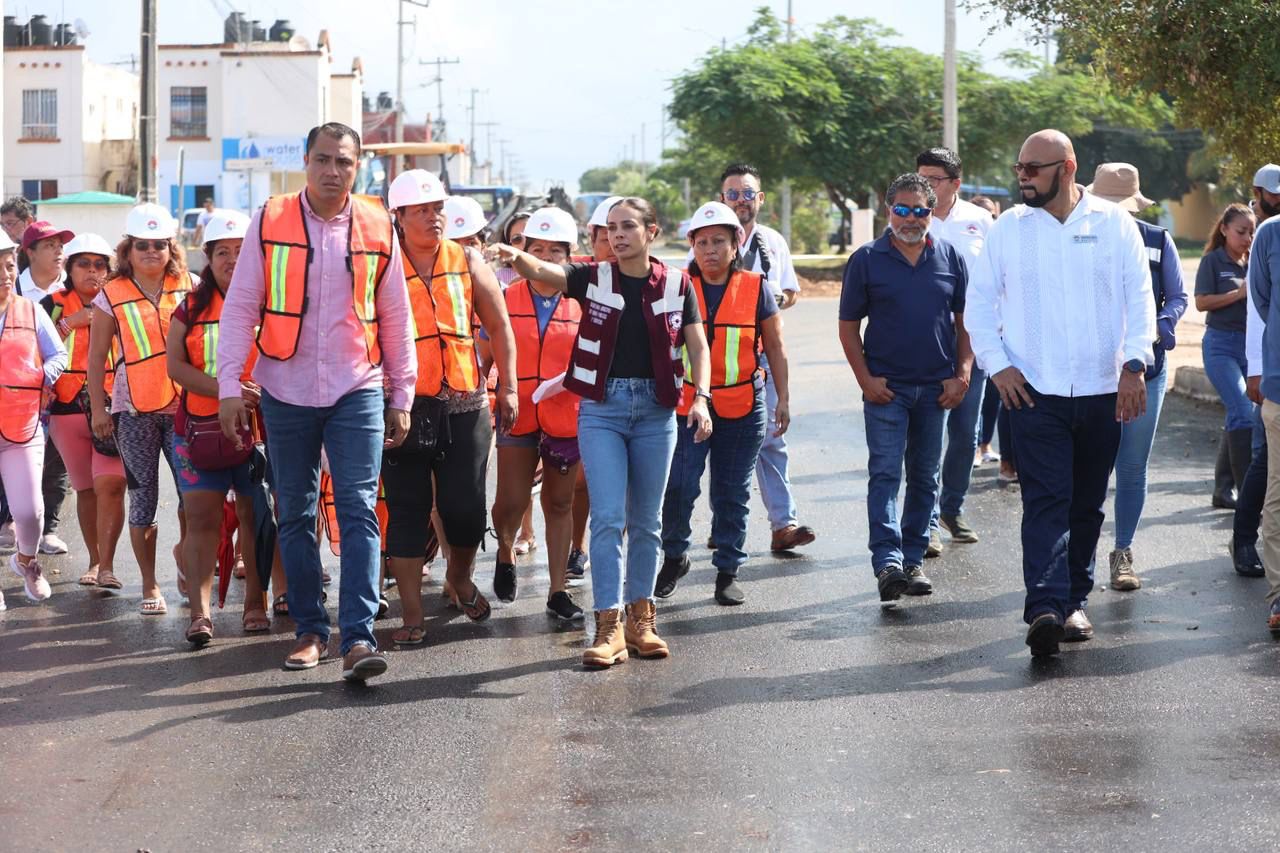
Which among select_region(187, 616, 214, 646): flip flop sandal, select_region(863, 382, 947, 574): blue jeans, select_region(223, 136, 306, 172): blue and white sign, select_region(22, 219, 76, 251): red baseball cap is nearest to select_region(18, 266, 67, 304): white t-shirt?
select_region(22, 219, 76, 251): red baseball cap

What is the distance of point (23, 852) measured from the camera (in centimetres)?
483

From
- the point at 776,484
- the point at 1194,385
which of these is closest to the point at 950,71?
the point at 1194,385

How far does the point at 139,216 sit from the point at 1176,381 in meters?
12.4

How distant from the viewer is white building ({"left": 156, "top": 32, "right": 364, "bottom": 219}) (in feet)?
213

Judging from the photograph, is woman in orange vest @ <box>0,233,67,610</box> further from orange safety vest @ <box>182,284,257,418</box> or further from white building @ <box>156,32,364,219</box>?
white building @ <box>156,32,364,219</box>

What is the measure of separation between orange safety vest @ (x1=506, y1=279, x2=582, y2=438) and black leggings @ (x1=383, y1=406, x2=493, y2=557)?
0.40m

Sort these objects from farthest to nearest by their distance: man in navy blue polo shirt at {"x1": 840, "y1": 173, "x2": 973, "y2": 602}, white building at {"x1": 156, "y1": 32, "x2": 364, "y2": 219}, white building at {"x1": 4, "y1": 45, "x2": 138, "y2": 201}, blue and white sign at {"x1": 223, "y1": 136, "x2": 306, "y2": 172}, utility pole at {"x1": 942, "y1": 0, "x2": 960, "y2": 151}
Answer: white building at {"x1": 156, "y1": 32, "x2": 364, "y2": 219} < blue and white sign at {"x1": 223, "y1": 136, "x2": 306, "y2": 172} < white building at {"x1": 4, "y1": 45, "x2": 138, "y2": 201} < utility pole at {"x1": 942, "y1": 0, "x2": 960, "y2": 151} < man in navy blue polo shirt at {"x1": 840, "y1": 173, "x2": 973, "y2": 602}

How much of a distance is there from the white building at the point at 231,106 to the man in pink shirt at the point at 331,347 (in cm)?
5810

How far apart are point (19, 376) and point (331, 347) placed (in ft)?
8.50

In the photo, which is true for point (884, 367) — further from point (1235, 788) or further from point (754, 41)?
point (754, 41)

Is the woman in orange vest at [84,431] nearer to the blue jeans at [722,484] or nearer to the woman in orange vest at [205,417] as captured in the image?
the woman in orange vest at [205,417]

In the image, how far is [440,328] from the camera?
7496 millimetres

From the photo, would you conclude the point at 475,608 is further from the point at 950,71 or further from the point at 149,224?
the point at 950,71

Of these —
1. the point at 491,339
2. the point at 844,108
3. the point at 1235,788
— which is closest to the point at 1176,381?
the point at 491,339
